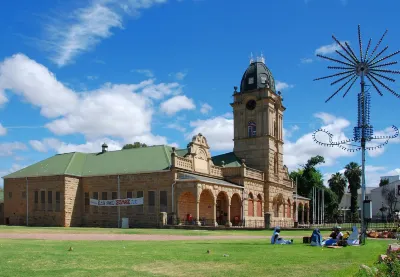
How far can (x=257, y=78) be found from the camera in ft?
199

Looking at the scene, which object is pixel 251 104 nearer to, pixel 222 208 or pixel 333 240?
pixel 222 208

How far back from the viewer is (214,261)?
13148 millimetres

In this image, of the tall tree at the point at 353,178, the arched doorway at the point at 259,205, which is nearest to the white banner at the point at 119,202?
the arched doorway at the point at 259,205

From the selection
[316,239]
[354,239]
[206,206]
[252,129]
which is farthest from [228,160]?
[316,239]

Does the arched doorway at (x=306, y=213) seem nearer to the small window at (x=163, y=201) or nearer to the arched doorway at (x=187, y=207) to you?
the arched doorway at (x=187, y=207)

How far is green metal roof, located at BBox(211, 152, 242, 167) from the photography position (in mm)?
56438

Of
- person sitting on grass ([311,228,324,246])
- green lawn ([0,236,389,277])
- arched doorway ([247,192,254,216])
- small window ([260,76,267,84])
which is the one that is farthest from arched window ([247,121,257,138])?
green lawn ([0,236,389,277])

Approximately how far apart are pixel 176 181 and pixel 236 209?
11.0 metres

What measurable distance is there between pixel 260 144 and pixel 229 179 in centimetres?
829

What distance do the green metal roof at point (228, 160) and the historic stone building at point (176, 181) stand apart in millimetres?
131

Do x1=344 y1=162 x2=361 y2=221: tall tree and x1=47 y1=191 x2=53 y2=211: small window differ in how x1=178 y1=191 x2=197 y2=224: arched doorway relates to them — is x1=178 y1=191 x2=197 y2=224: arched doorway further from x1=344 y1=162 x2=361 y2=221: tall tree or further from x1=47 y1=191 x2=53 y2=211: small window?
x1=344 y1=162 x2=361 y2=221: tall tree

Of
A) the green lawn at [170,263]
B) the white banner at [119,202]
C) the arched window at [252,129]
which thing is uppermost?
the arched window at [252,129]

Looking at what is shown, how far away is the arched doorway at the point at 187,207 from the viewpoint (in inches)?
1747

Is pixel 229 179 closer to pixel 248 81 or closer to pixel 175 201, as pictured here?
pixel 175 201
